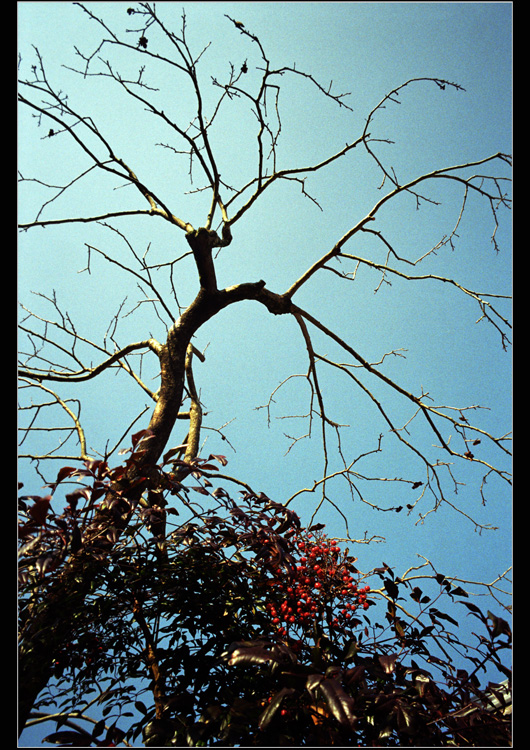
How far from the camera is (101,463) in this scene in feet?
4.09

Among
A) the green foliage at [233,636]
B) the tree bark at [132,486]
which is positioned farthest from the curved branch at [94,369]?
the green foliage at [233,636]

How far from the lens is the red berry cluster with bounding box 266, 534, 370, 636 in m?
1.26

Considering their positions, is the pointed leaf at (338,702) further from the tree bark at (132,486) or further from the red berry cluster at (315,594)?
the tree bark at (132,486)

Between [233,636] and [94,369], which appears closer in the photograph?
[233,636]

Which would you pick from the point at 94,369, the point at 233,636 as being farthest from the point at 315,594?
the point at 94,369

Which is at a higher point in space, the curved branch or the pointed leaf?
the curved branch

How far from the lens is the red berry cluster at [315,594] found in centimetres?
126

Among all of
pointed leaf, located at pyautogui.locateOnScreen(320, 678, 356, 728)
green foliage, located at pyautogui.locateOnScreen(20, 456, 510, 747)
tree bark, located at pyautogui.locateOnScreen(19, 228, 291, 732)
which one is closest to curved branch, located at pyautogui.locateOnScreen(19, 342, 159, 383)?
tree bark, located at pyautogui.locateOnScreen(19, 228, 291, 732)

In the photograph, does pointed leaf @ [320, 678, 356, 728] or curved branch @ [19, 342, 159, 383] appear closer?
pointed leaf @ [320, 678, 356, 728]

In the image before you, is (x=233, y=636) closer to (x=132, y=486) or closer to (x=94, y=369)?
(x=132, y=486)

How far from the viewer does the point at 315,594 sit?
1305 mm

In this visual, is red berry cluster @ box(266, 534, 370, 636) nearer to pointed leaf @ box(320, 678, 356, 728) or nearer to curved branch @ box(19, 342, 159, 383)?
pointed leaf @ box(320, 678, 356, 728)
